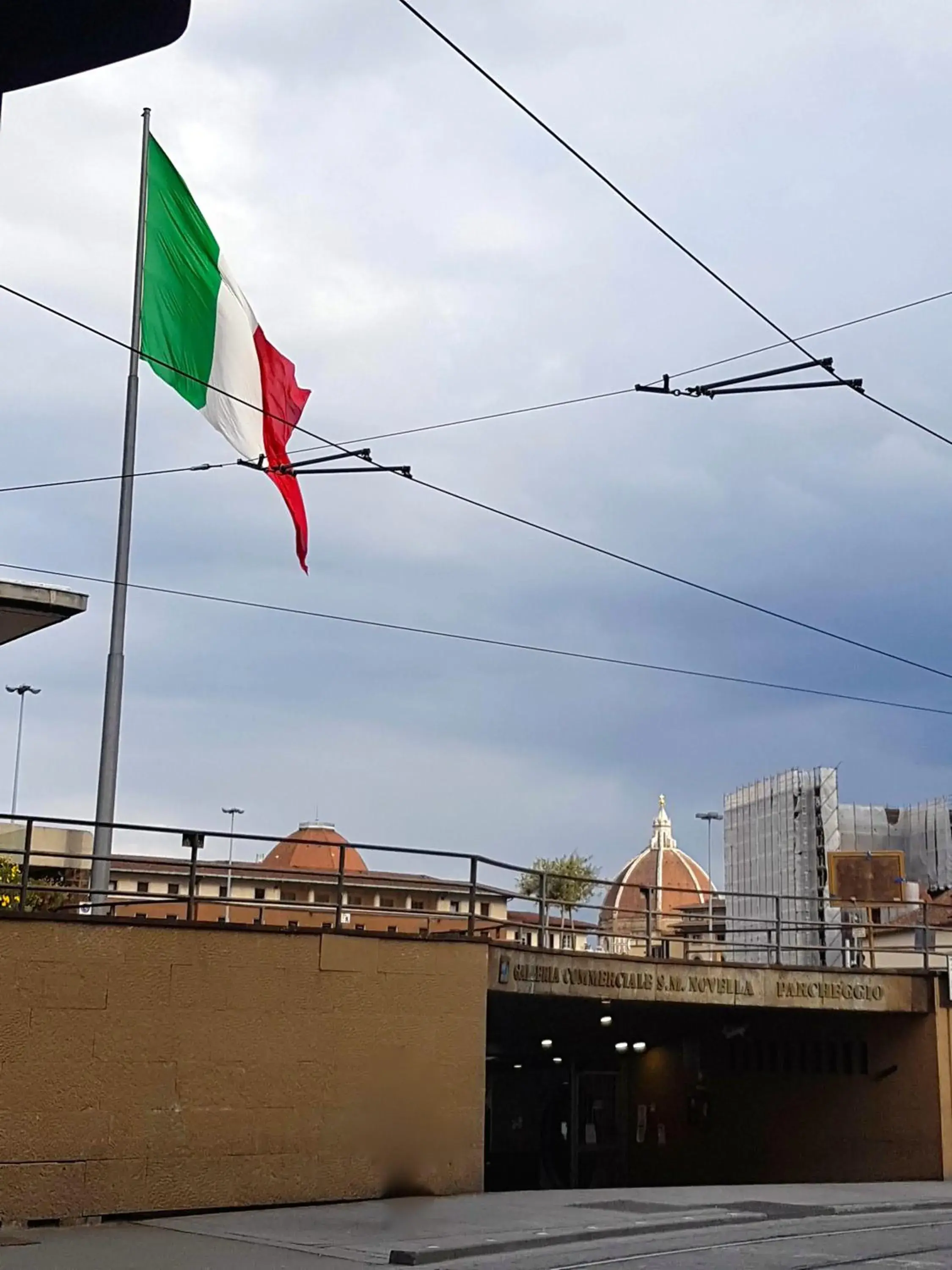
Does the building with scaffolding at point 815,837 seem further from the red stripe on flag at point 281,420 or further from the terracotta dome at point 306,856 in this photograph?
the red stripe on flag at point 281,420

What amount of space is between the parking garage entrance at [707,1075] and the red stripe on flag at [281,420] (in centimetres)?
611

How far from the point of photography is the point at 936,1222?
16.5 metres

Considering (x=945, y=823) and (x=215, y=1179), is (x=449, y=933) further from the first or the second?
(x=945, y=823)

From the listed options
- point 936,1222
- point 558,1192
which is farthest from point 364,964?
point 936,1222

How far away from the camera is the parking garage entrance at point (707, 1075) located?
22.5 meters

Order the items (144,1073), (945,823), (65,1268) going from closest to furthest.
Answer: (65,1268) < (144,1073) < (945,823)

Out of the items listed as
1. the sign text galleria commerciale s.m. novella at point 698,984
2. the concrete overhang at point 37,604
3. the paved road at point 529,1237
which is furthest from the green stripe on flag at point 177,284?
the paved road at point 529,1237

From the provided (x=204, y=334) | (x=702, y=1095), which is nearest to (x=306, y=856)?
(x=702, y=1095)

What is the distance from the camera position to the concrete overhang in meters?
13.4

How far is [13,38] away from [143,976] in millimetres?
14580

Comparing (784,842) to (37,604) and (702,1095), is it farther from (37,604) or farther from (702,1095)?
(37,604)

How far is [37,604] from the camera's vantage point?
13508 mm

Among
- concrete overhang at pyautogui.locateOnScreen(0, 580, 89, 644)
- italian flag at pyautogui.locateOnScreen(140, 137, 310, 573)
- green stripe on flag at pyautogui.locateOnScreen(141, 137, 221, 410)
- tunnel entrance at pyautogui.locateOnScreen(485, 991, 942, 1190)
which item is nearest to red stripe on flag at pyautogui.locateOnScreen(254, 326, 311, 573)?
italian flag at pyautogui.locateOnScreen(140, 137, 310, 573)

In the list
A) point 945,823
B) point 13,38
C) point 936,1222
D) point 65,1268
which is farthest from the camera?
point 945,823
